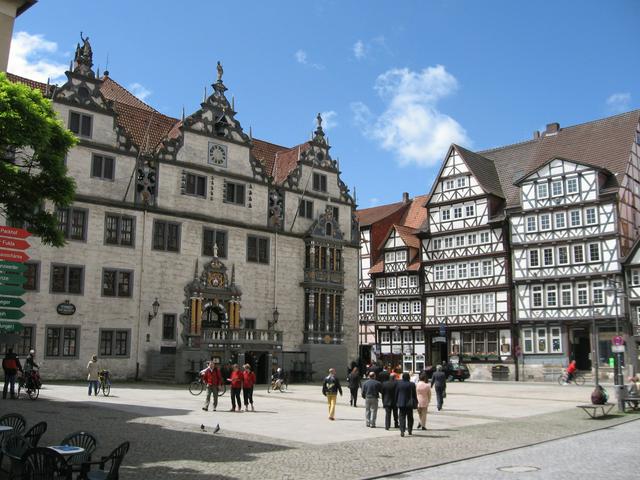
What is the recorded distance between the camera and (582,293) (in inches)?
1970

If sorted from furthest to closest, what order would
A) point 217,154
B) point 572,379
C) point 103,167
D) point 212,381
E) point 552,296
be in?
point 552,296 → point 572,379 → point 217,154 → point 103,167 → point 212,381

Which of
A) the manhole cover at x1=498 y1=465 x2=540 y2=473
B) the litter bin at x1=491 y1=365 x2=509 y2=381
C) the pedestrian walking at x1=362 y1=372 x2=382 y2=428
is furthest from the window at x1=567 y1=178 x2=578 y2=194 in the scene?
the manhole cover at x1=498 y1=465 x2=540 y2=473

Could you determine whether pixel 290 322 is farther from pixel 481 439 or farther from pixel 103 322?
pixel 481 439

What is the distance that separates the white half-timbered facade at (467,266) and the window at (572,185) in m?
5.61

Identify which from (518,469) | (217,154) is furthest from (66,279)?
(518,469)

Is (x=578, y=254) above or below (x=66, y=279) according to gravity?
above

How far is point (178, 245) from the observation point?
130 feet

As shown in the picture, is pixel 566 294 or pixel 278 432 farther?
pixel 566 294

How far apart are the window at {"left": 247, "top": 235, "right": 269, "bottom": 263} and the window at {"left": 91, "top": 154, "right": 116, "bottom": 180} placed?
9.91m

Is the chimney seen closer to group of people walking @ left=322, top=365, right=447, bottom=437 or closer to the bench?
the bench

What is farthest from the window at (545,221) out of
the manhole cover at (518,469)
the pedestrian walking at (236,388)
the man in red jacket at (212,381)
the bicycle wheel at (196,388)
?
the manhole cover at (518,469)

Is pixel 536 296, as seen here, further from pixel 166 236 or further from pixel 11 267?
pixel 11 267

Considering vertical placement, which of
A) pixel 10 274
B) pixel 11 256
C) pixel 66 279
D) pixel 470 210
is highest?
pixel 470 210

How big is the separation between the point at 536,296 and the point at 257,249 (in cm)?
2274
